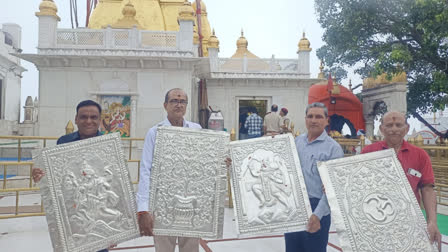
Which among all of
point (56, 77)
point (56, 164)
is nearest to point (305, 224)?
point (56, 164)

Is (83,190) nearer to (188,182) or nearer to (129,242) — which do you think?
(188,182)

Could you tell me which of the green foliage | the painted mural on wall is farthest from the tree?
the painted mural on wall

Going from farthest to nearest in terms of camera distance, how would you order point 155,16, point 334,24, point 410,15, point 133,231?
point 155,16 → point 334,24 → point 410,15 → point 133,231

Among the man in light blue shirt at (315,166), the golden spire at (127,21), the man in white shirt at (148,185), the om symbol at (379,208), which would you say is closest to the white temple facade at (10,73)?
the golden spire at (127,21)

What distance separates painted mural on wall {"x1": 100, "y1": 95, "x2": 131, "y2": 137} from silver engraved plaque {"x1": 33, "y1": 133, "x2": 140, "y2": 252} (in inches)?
316

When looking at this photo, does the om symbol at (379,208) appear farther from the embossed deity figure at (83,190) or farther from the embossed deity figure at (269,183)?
the embossed deity figure at (83,190)

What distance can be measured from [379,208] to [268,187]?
72 centimetres

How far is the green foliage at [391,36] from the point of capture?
29.8 feet

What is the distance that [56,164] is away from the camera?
1.96 m

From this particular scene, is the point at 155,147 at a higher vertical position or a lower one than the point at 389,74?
lower

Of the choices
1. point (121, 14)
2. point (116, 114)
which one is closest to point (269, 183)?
point (116, 114)

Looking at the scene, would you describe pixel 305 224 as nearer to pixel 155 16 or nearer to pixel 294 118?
pixel 294 118

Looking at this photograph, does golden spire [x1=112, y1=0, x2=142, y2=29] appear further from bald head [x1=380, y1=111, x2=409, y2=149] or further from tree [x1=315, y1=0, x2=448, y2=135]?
bald head [x1=380, y1=111, x2=409, y2=149]

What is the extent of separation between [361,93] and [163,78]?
11.0 m
